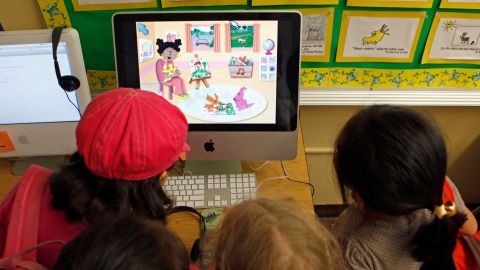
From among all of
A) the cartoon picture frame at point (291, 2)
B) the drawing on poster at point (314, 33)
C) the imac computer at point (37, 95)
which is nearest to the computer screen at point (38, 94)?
the imac computer at point (37, 95)

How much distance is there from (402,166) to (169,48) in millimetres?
605

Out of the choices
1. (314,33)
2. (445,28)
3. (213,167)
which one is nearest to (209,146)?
(213,167)

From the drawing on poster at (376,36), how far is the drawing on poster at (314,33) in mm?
130

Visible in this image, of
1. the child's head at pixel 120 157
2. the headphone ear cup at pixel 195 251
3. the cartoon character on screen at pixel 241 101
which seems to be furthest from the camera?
the cartoon character on screen at pixel 241 101

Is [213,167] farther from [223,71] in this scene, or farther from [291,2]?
[291,2]

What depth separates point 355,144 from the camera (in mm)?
786

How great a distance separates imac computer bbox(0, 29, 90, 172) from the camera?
938 mm

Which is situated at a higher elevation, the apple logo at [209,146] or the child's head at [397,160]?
the child's head at [397,160]

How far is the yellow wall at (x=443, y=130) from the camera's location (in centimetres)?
144

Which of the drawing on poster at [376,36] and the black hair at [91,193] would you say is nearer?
the black hair at [91,193]

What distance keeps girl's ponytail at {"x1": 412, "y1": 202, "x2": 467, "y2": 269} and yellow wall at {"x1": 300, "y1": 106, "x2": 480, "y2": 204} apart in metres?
0.65

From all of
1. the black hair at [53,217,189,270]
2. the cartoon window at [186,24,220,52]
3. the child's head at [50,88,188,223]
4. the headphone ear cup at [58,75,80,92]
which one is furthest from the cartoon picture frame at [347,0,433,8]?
the black hair at [53,217,189,270]

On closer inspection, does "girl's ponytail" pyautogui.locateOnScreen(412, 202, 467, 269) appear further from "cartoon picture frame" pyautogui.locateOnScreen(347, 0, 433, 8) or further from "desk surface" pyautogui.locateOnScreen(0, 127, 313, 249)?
"cartoon picture frame" pyautogui.locateOnScreen(347, 0, 433, 8)

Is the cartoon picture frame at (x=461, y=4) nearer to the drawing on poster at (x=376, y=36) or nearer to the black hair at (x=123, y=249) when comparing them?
the drawing on poster at (x=376, y=36)
